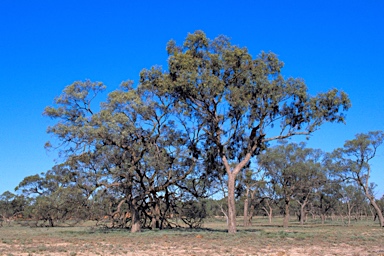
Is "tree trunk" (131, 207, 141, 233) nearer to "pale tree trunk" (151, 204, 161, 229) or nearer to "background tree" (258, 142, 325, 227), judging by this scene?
"pale tree trunk" (151, 204, 161, 229)

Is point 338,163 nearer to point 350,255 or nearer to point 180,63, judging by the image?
point 180,63

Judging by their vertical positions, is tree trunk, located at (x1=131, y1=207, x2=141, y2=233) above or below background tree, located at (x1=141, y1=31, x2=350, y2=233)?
below

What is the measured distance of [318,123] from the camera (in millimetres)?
27844

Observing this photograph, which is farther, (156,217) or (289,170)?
(289,170)

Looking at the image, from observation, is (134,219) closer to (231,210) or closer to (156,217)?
(156,217)

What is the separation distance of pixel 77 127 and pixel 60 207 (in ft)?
25.0

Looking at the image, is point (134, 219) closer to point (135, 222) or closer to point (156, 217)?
point (135, 222)

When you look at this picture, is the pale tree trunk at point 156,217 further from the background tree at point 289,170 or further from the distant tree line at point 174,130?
the background tree at point 289,170

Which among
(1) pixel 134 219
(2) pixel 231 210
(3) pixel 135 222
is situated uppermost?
→ (2) pixel 231 210

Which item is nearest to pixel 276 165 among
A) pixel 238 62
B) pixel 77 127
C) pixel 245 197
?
pixel 245 197

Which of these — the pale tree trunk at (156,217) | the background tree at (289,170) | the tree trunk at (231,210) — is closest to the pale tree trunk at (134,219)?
the pale tree trunk at (156,217)

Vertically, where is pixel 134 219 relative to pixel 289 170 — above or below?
below

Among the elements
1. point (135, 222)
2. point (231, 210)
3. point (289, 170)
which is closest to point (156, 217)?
point (135, 222)

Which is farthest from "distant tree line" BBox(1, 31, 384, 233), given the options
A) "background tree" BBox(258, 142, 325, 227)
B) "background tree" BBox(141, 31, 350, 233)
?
"background tree" BBox(258, 142, 325, 227)
